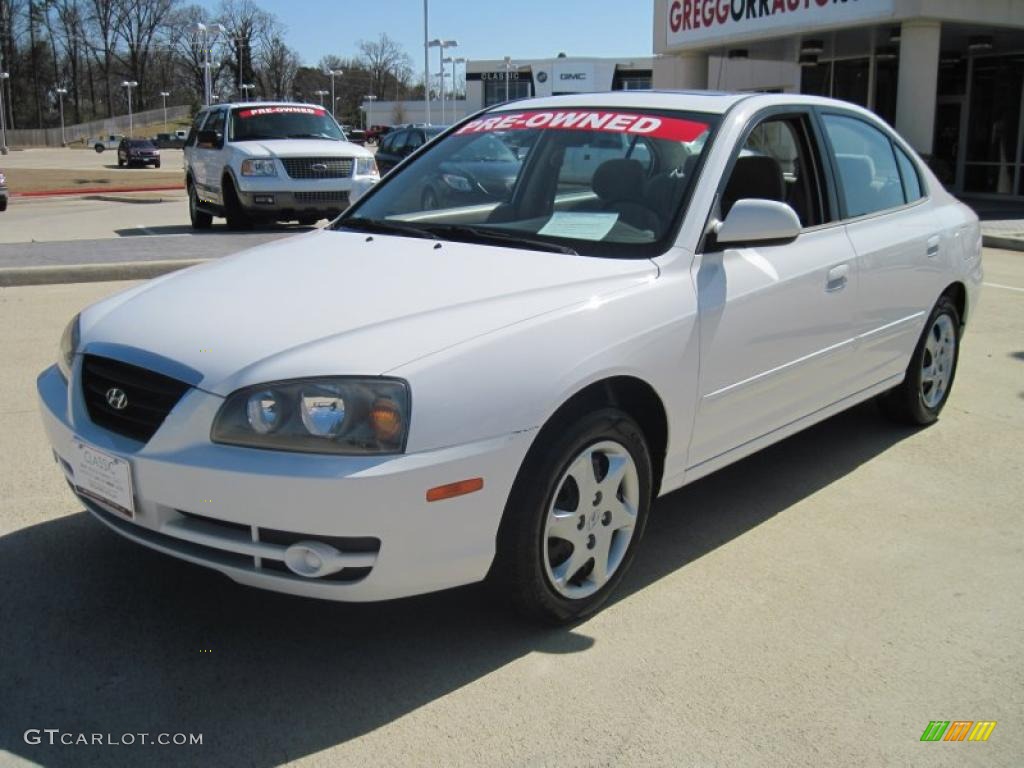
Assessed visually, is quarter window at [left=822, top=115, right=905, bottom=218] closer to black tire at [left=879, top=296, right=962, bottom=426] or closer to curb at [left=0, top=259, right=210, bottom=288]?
black tire at [left=879, top=296, right=962, bottom=426]

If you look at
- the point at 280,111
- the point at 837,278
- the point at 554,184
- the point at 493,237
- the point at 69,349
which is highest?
the point at 280,111

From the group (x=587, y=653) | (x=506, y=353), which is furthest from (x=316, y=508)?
(x=587, y=653)

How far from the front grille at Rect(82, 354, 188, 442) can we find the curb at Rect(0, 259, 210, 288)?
6816 millimetres

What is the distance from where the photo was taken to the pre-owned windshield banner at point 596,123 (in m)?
3.91

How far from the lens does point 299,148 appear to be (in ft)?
44.9

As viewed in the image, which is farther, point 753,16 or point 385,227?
point 753,16

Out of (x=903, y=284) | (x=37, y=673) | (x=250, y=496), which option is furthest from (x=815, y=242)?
(x=37, y=673)

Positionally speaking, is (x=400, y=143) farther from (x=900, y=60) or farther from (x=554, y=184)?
(x=554, y=184)

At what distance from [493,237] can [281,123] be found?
38.7ft

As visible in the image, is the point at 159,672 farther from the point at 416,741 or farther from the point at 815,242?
the point at 815,242

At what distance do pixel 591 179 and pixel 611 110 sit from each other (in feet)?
1.23

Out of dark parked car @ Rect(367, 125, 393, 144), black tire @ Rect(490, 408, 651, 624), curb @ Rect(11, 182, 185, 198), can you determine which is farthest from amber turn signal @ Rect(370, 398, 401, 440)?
curb @ Rect(11, 182, 185, 198)

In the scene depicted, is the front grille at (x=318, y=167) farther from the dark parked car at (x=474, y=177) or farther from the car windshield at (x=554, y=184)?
the dark parked car at (x=474, y=177)

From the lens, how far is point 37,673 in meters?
A: 2.94
